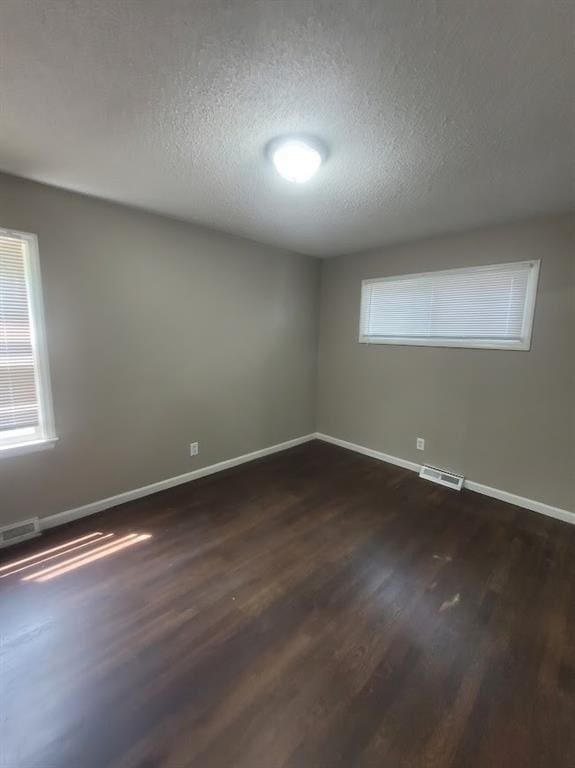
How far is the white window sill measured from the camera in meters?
2.15

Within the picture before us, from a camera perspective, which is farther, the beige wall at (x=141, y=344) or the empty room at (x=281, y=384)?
the beige wall at (x=141, y=344)

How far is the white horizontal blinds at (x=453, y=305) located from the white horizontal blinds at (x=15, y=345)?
3.18m

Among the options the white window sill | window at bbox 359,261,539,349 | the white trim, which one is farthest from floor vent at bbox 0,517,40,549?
window at bbox 359,261,539,349

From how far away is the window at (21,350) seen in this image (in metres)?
2.10

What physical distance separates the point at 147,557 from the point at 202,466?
1.22m

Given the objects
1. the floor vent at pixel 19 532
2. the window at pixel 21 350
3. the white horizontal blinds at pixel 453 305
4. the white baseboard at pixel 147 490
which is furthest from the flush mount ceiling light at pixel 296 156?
the floor vent at pixel 19 532

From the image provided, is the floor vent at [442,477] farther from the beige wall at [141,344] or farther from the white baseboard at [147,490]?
the beige wall at [141,344]

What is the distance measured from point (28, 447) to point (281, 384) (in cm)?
249

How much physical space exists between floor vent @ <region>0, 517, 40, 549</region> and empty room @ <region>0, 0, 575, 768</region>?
0.05 feet

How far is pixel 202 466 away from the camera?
3303 mm

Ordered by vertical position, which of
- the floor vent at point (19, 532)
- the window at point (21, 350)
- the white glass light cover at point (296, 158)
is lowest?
the floor vent at point (19, 532)

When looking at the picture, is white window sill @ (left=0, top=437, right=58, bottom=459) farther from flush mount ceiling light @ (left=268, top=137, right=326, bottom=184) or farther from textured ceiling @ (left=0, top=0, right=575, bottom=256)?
flush mount ceiling light @ (left=268, top=137, right=326, bottom=184)

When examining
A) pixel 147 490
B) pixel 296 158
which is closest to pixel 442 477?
pixel 147 490

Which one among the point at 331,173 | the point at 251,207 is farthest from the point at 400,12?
the point at 251,207
